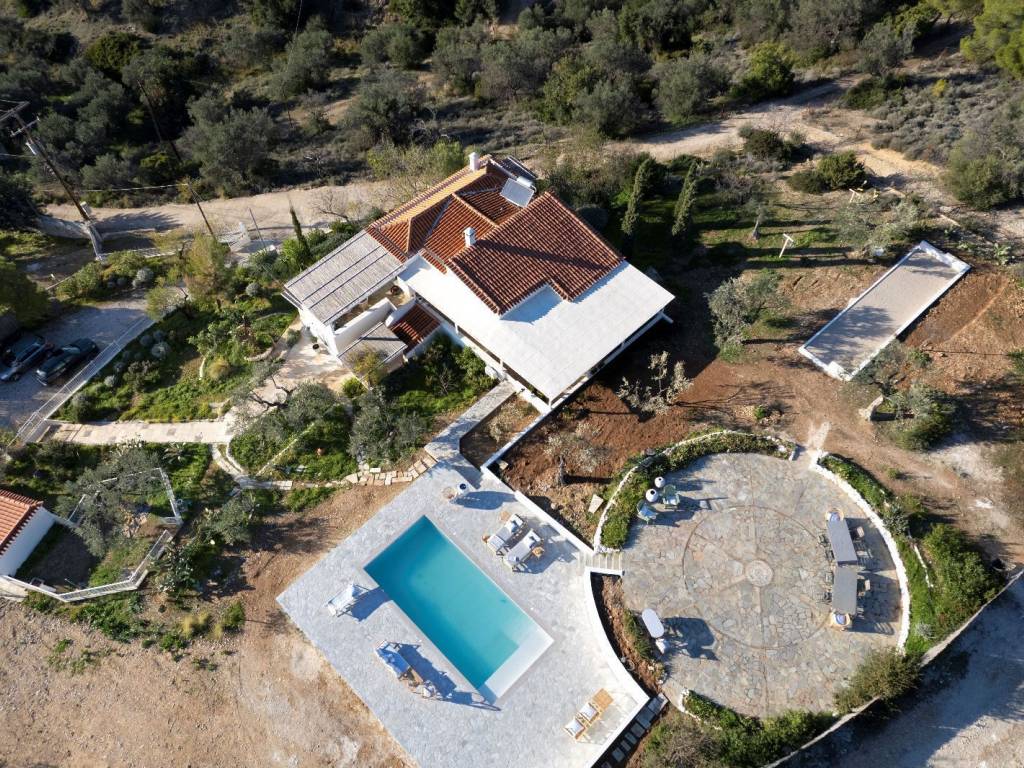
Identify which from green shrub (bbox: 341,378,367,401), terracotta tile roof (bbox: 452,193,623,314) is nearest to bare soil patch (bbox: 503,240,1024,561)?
terracotta tile roof (bbox: 452,193,623,314)

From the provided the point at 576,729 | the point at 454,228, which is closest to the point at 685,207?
the point at 454,228

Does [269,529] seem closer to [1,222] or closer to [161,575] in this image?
[161,575]

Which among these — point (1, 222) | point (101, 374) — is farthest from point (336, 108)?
point (101, 374)

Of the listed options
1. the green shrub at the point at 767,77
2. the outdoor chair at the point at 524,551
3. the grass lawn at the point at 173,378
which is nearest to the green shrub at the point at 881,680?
the outdoor chair at the point at 524,551

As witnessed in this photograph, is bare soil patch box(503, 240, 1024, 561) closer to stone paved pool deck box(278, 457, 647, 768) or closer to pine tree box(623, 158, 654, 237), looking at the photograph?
stone paved pool deck box(278, 457, 647, 768)

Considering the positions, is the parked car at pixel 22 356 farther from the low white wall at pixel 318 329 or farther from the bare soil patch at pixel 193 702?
the low white wall at pixel 318 329

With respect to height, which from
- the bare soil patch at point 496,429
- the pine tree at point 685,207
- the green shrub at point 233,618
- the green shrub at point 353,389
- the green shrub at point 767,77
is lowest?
the green shrub at point 233,618
